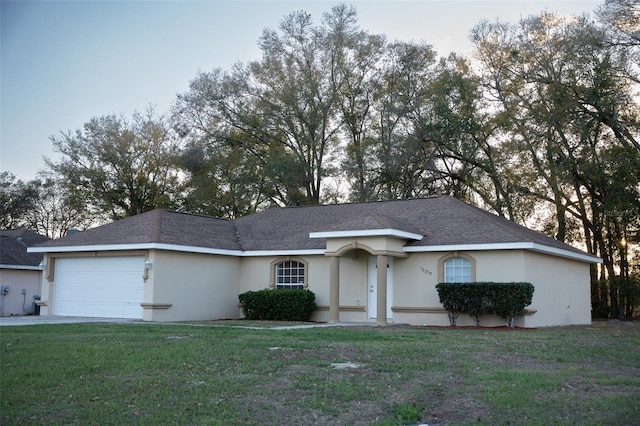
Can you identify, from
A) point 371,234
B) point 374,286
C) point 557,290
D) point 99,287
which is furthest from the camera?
point 99,287

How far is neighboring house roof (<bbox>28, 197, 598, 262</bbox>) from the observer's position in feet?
70.5

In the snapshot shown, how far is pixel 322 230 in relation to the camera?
75.8 feet

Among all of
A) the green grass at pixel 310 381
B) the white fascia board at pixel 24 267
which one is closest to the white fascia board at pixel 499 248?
the green grass at pixel 310 381

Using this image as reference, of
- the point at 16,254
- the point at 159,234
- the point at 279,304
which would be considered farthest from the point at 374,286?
the point at 16,254

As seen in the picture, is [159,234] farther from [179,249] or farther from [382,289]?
[382,289]

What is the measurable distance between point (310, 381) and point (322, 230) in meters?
13.3

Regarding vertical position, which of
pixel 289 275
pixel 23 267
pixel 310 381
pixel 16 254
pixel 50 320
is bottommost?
pixel 310 381

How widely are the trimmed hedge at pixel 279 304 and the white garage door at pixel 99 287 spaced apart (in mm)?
3753

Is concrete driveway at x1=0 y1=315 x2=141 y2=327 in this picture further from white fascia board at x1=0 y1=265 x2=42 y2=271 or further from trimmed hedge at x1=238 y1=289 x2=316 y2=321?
white fascia board at x1=0 y1=265 x2=42 y2=271

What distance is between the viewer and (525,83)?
111 feet

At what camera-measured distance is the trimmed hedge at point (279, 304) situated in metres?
23.0

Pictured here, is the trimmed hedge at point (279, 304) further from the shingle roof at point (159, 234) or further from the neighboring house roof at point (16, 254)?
the neighboring house roof at point (16, 254)

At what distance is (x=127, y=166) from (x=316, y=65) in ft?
47.0

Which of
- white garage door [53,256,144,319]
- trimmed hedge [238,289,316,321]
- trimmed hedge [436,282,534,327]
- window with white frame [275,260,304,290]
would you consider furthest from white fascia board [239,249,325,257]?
trimmed hedge [436,282,534,327]
